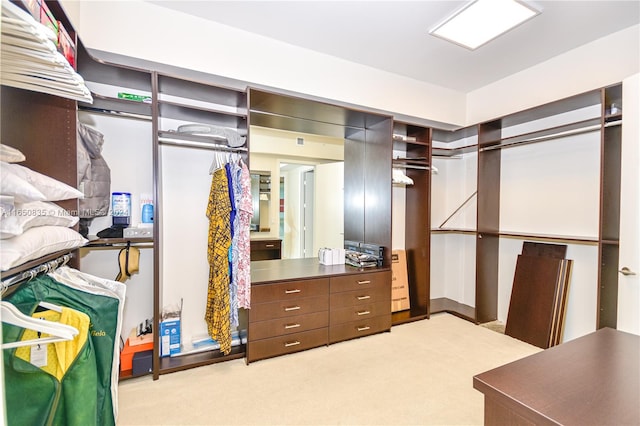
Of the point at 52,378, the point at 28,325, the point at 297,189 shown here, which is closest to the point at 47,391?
the point at 52,378

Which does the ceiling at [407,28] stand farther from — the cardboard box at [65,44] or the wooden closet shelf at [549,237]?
the wooden closet shelf at [549,237]

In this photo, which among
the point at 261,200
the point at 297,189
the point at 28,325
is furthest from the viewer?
the point at 297,189

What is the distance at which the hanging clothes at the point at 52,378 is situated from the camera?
2.62 ft

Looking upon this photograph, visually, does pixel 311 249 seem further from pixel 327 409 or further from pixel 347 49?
pixel 347 49

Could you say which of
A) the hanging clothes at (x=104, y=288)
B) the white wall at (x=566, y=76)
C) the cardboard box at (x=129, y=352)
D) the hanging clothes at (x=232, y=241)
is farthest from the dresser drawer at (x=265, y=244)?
the white wall at (x=566, y=76)

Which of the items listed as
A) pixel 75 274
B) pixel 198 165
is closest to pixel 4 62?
pixel 75 274

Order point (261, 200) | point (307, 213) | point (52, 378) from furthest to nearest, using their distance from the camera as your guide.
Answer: point (307, 213), point (261, 200), point (52, 378)

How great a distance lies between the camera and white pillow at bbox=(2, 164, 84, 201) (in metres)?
→ 0.89

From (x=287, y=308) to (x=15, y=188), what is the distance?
2202mm

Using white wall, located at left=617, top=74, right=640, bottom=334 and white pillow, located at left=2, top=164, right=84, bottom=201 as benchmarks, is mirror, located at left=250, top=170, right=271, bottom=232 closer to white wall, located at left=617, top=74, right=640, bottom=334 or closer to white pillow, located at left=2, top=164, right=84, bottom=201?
white pillow, located at left=2, top=164, right=84, bottom=201

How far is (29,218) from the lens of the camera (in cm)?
92

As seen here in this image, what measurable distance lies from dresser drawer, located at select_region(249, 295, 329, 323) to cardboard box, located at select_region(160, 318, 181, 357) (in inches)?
26.0

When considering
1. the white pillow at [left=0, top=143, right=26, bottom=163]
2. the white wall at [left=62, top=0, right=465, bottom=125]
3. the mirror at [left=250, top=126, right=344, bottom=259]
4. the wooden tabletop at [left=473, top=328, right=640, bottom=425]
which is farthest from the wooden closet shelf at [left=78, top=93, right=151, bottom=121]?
the wooden tabletop at [left=473, top=328, right=640, bottom=425]

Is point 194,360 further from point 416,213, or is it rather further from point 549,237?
point 549,237
